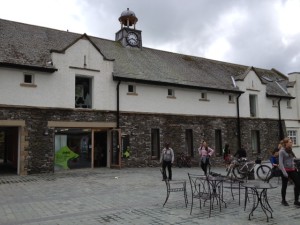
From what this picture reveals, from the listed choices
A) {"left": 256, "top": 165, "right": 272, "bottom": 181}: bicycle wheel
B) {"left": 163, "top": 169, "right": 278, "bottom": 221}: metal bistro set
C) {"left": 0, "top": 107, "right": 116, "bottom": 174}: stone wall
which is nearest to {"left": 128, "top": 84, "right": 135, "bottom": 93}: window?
{"left": 0, "top": 107, "right": 116, "bottom": 174}: stone wall

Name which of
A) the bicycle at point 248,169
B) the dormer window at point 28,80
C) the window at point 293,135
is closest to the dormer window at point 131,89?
the dormer window at point 28,80

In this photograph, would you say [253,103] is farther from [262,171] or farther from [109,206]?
[109,206]

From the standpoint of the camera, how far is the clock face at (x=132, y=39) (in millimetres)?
26141

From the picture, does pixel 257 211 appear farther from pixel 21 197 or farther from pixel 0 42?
pixel 0 42

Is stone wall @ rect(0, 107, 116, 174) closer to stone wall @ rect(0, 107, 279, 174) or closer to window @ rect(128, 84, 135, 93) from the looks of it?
stone wall @ rect(0, 107, 279, 174)

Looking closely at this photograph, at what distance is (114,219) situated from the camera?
290 inches

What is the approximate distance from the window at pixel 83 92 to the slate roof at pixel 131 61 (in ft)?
5.56

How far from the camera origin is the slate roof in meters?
17.8

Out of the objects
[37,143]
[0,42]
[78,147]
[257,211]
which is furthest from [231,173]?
[0,42]

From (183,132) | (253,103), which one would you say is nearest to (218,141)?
(183,132)

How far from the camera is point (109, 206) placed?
8805 millimetres

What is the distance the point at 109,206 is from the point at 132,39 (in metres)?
19.5

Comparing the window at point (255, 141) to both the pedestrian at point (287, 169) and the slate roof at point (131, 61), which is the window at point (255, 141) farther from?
the pedestrian at point (287, 169)

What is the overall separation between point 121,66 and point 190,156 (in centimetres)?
791
